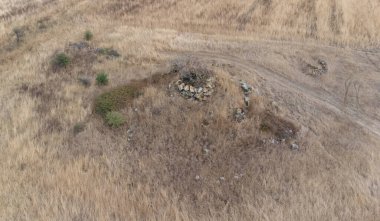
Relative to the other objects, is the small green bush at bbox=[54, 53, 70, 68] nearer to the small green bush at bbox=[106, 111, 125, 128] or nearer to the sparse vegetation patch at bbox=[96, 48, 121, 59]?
the sparse vegetation patch at bbox=[96, 48, 121, 59]

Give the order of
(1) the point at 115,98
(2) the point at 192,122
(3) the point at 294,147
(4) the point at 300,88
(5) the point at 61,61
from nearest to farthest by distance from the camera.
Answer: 1. (3) the point at 294,147
2. (2) the point at 192,122
3. (1) the point at 115,98
4. (4) the point at 300,88
5. (5) the point at 61,61

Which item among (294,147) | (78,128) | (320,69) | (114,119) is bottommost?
(294,147)

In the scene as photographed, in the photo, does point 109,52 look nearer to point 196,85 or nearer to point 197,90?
→ point 196,85

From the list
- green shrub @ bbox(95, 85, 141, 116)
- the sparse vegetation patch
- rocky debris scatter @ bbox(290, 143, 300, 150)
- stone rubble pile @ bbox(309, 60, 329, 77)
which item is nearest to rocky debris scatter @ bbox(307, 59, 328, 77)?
stone rubble pile @ bbox(309, 60, 329, 77)

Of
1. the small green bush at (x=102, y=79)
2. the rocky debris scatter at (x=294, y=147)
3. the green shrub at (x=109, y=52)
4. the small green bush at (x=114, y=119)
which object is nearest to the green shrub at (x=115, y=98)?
the small green bush at (x=114, y=119)

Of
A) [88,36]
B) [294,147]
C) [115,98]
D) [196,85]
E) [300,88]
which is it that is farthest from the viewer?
[88,36]

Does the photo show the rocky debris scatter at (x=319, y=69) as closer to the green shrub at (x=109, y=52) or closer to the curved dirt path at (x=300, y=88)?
the curved dirt path at (x=300, y=88)

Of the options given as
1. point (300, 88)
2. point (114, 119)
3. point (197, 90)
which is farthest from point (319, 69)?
point (114, 119)
